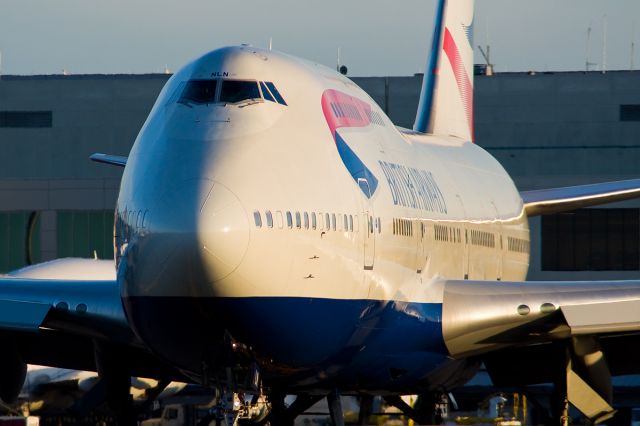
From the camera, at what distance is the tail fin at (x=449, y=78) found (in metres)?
33.9

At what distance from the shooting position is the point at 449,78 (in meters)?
35.1

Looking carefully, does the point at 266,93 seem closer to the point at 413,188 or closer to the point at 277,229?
the point at 277,229

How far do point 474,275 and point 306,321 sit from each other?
9.56 m

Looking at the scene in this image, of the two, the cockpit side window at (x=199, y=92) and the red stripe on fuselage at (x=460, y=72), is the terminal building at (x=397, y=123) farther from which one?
the cockpit side window at (x=199, y=92)

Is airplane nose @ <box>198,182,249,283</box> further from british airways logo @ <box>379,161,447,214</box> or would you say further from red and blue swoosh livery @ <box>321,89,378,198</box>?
british airways logo @ <box>379,161,447,214</box>

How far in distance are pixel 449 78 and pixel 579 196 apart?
578 centimetres

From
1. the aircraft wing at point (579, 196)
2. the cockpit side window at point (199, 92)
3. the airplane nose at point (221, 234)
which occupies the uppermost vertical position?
the cockpit side window at point (199, 92)

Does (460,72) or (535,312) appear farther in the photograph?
(460,72)

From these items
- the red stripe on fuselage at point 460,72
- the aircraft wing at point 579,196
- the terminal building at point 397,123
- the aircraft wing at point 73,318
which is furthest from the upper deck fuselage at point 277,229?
the terminal building at point 397,123

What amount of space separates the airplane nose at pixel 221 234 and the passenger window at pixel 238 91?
6.74 ft

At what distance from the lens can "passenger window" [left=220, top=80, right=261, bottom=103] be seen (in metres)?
16.8

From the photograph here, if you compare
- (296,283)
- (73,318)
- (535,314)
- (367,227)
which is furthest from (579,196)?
(296,283)

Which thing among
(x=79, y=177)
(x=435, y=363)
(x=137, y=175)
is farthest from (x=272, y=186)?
(x=79, y=177)

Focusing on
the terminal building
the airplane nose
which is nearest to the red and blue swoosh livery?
the airplane nose
